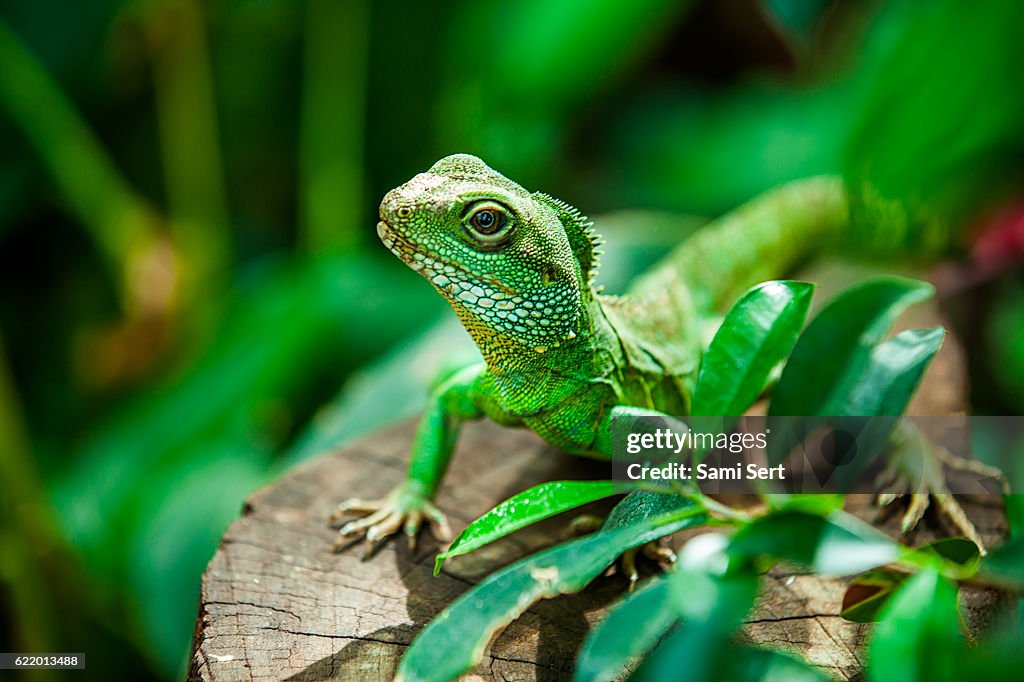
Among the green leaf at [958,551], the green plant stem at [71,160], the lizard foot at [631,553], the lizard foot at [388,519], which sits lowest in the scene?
the green leaf at [958,551]

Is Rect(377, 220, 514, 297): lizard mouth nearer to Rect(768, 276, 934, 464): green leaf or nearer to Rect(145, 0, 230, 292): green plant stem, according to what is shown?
Rect(768, 276, 934, 464): green leaf

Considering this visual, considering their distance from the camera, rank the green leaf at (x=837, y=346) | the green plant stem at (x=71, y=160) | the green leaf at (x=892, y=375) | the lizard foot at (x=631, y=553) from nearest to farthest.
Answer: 1. the green leaf at (x=892, y=375)
2. the green leaf at (x=837, y=346)
3. the lizard foot at (x=631, y=553)
4. the green plant stem at (x=71, y=160)

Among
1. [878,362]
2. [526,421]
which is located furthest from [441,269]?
[878,362]

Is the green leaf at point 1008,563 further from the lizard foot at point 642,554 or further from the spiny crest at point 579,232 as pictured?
the spiny crest at point 579,232

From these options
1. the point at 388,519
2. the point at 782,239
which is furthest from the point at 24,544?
the point at 782,239

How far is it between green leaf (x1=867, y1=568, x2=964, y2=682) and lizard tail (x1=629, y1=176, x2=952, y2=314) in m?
1.92

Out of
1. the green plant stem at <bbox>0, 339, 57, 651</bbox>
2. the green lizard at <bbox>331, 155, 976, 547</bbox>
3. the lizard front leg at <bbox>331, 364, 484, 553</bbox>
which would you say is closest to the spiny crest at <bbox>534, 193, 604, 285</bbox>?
the green lizard at <bbox>331, 155, 976, 547</bbox>

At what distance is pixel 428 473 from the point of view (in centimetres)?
300

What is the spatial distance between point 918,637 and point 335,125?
531 centimetres

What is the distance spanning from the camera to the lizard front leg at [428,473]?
9.45 feet

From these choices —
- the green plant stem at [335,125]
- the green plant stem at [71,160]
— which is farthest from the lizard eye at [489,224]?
the green plant stem at [71,160]

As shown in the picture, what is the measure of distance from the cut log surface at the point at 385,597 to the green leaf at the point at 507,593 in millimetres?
494

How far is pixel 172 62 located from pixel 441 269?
15.2 ft

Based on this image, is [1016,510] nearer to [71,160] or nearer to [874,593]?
[874,593]
